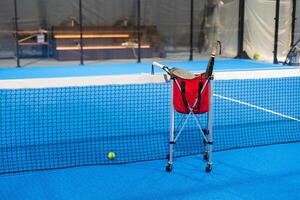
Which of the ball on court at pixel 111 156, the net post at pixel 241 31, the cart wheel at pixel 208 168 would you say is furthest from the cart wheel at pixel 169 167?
the net post at pixel 241 31

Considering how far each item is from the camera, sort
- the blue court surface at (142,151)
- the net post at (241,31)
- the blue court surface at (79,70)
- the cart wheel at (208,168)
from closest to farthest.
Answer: the blue court surface at (142,151)
the cart wheel at (208,168)
the blue court surface at (79,70)
the net post at (241,31)

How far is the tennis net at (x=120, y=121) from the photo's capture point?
4320 millimetres

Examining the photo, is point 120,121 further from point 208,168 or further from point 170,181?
point 170,181

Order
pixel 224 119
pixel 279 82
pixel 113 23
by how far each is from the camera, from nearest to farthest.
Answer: pixel 224 119
pixel 279 82
pixel 113 23

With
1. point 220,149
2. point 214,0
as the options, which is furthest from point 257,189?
point 214,0

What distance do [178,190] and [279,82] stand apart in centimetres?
641

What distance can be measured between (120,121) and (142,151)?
142 centimetres

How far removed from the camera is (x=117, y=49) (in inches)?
619

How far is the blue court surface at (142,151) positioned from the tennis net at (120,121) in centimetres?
1

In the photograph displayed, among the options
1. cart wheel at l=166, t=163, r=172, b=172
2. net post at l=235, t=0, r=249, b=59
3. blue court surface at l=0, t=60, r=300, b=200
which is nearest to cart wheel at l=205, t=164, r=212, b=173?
blue court surface at l=0, t=60, r=300, b=200

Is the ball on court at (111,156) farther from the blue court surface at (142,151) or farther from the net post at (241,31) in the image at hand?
the net post at (241,31)

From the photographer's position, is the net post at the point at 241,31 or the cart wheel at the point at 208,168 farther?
the net post at the point at 241,31

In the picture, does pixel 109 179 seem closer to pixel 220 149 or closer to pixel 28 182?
pixel 28 182

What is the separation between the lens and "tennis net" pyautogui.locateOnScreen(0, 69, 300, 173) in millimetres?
4320
